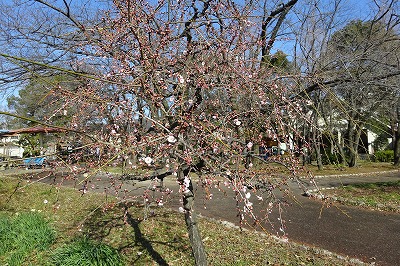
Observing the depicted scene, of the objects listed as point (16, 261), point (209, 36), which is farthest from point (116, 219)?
point (209, 36)

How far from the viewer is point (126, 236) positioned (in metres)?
5.12

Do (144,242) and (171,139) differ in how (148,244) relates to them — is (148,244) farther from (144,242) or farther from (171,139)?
(171,139)

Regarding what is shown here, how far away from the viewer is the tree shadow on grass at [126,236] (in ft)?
14.8

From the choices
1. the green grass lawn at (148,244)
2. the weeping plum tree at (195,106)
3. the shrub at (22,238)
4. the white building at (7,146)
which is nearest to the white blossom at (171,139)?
the weeping plum tree at (195,106)

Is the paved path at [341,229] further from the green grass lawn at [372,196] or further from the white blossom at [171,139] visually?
the white blossom at [171,139]

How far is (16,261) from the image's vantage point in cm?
410

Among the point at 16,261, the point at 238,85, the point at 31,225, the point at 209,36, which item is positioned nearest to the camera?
the point at 238,85

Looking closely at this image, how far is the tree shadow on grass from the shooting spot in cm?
451

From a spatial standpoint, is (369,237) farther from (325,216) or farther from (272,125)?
(272,125)

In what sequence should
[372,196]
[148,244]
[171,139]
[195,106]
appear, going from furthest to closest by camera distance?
[372,196], [148,244], [195,106], [171,139]

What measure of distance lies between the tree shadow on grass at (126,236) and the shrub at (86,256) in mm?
415

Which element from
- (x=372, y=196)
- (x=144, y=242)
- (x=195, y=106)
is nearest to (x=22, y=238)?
(x=144, y=242)

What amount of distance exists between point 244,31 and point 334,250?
363 cm

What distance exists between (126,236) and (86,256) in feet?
4.82
